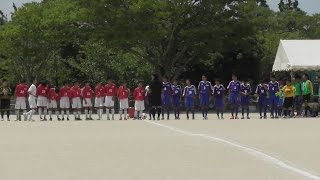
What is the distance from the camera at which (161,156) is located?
12820 millimetres

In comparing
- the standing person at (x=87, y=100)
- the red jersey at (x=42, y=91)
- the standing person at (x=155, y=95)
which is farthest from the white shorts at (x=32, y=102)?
the standing person at (x=155, y=95)

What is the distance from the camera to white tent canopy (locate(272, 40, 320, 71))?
37812mm

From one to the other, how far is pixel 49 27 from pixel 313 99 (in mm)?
27332

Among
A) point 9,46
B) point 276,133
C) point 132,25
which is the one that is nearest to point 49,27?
point 9,46

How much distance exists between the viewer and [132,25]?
46.7 metres

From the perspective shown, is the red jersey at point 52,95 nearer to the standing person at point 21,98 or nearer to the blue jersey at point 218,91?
the standing person at point 21,98

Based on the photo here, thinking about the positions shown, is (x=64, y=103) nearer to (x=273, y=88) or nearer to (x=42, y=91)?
(x=42, y=91)

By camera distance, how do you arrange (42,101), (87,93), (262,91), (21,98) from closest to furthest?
(262,91), (42,101), (21,98), (87,93)

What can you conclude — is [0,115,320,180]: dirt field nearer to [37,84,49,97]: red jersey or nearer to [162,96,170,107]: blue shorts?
[162,96,170,107]: blue shorts

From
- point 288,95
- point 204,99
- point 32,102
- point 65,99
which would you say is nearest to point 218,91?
point 204,99

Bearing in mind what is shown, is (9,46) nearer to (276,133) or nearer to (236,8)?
(236,8)

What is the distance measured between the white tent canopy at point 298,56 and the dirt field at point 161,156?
1943 cm

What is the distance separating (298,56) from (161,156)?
89.9 ft

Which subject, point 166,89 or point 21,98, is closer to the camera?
point 166,89
